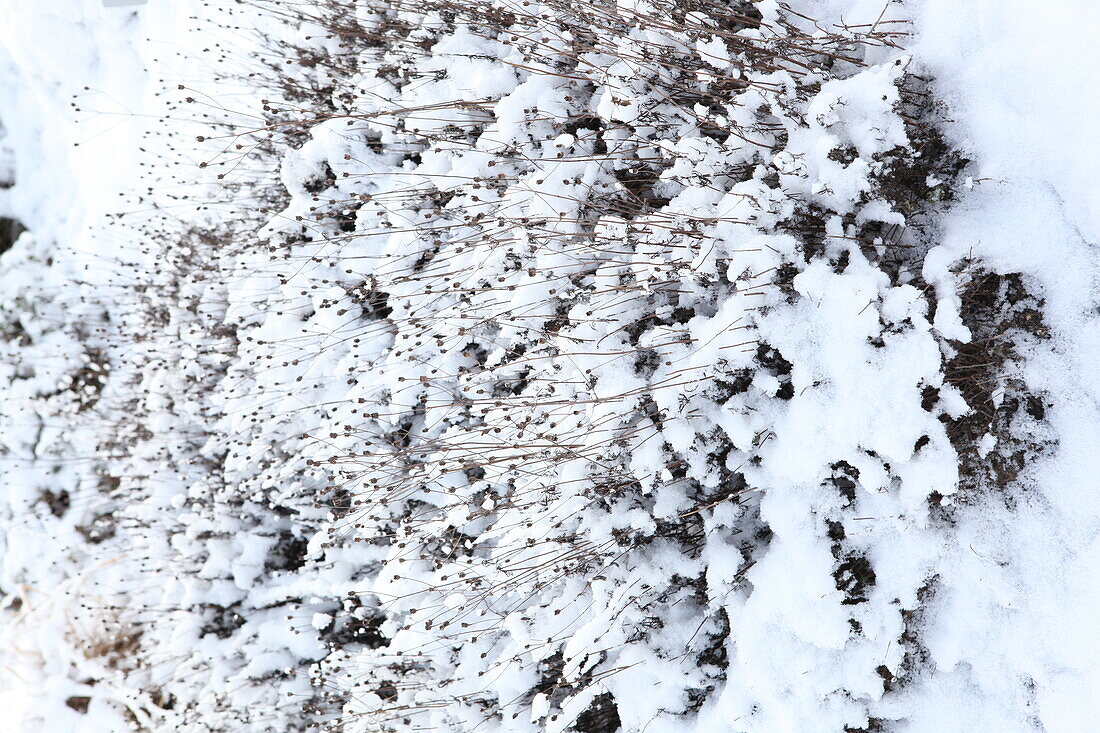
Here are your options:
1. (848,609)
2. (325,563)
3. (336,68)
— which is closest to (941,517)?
(848,609)

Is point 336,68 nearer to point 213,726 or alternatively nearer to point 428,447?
point 428,447

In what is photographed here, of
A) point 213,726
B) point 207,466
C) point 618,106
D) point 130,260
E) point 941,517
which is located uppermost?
point 618,106

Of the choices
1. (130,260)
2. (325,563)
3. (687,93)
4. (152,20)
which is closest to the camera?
(687,93)

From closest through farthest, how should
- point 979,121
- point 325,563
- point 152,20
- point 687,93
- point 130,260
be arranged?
point 979,121, point 687,93, point 325,563, point 152,20, point 130,260

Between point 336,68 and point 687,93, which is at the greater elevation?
point 687,93

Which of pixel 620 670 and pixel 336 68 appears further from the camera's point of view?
pixel 336 68

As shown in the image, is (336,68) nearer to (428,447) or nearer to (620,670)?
(428,447)

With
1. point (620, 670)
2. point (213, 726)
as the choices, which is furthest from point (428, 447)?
point (213, 726)
